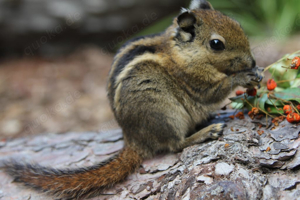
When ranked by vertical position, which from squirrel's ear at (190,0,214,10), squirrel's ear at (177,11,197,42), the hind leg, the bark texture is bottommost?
the bark texture

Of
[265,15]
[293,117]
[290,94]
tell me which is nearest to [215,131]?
[293,117]

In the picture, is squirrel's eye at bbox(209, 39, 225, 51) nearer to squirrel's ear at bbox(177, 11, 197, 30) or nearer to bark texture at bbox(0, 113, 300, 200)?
squirrel's ear at bbox(177, 11, 197, 30)

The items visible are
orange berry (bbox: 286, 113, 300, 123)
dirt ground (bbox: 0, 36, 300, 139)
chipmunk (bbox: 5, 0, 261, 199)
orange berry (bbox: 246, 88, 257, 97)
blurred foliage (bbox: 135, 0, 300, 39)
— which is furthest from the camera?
blurred foliage (bbox: 135, 0, 300, 39)

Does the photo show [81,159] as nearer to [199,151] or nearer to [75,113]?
[199,151]

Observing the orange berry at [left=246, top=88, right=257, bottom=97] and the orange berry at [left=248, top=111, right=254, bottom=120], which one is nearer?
the orange berry at [left=248, top=111, right=254, bottom=120]

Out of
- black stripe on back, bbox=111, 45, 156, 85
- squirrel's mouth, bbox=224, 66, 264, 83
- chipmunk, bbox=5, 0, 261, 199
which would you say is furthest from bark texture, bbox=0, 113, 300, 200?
black stripe on back, bbox=111, 45, 156, 85

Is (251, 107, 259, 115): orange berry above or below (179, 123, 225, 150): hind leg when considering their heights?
above

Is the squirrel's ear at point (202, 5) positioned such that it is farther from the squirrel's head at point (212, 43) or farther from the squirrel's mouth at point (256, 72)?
the squirrel's mouth at point (256, 72)

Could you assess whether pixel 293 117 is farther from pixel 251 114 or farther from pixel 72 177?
pixel 72 177
